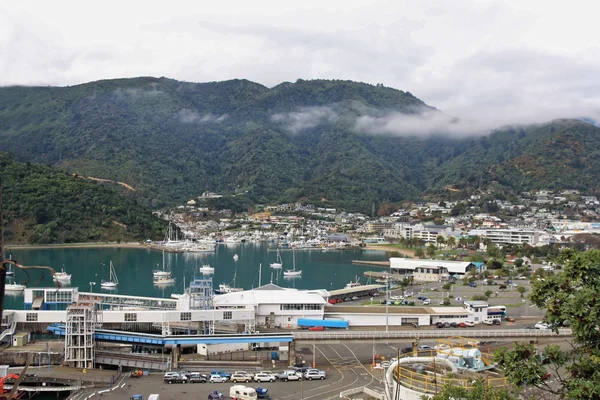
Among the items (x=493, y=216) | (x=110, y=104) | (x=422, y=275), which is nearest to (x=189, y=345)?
(x=422, y=275)

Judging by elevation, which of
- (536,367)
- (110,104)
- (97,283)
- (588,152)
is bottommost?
(97,283)

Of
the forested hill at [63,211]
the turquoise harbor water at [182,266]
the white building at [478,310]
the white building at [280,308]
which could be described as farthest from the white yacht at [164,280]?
the forested hill at [63,211]

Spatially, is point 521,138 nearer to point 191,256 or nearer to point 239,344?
point 191,256

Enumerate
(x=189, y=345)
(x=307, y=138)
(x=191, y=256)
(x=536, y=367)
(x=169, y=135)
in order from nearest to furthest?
(x=536, y=367), (x=189, y=345), (x=191, y=256), (x=169, y=135), (x=307, y=138)

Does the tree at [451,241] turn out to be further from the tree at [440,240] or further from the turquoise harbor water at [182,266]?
the turquoise harbor water at [182,266]

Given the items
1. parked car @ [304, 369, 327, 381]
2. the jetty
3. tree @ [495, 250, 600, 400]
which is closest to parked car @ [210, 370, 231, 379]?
parked car @ [304, 369, 327, 381]

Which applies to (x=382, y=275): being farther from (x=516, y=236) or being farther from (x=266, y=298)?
(x=266, y=298)

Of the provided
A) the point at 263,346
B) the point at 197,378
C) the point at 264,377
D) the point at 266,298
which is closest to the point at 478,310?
the point at 266,298
